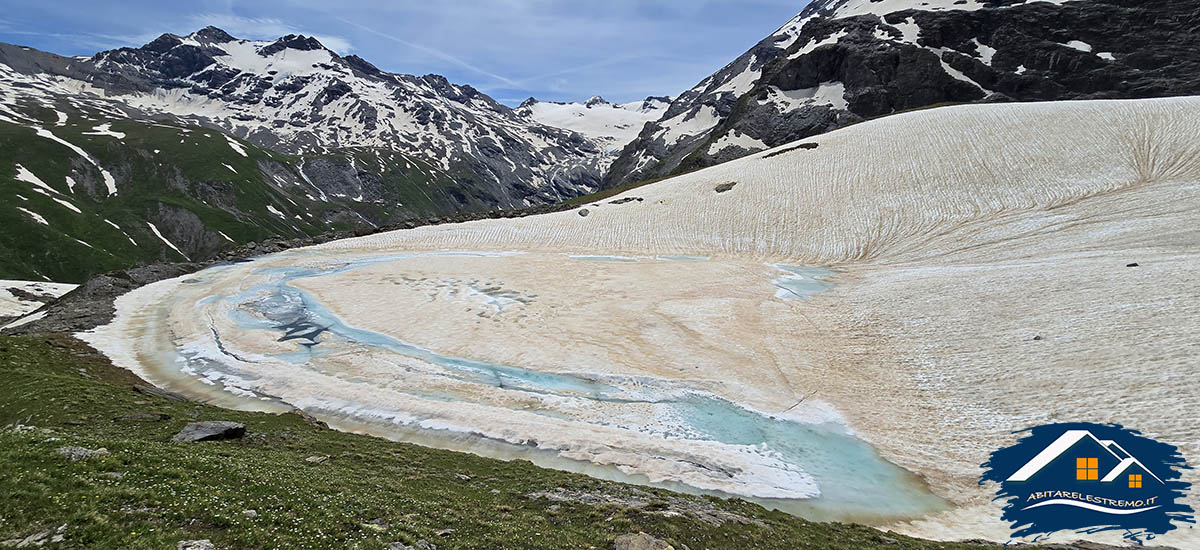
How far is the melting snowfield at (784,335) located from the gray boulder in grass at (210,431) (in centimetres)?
683

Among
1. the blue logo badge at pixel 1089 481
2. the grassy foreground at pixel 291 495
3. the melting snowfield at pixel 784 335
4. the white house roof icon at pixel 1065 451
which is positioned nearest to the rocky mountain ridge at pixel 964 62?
the melting snowfield at pixel 784 335

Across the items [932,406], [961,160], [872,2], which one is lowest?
[932,406]

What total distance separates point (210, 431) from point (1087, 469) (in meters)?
31.3

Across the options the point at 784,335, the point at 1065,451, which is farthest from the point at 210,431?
the point at 784,335

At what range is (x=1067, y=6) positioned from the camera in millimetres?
139625

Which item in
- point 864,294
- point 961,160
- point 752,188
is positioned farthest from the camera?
point 752,188

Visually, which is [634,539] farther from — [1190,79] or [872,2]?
[872,2]

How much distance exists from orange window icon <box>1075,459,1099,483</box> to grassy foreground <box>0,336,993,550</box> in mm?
7686

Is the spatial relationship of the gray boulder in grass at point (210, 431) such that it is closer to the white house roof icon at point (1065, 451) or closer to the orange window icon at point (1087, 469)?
the white house roof icon at point (1065, 451)

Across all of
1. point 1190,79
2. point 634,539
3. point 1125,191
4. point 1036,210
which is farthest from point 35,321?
point 1190,79

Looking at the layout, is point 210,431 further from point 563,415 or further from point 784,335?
A: point 784,335

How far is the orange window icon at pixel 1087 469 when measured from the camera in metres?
19.3

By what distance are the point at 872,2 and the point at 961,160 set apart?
154773mm

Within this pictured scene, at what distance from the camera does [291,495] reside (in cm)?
1238
